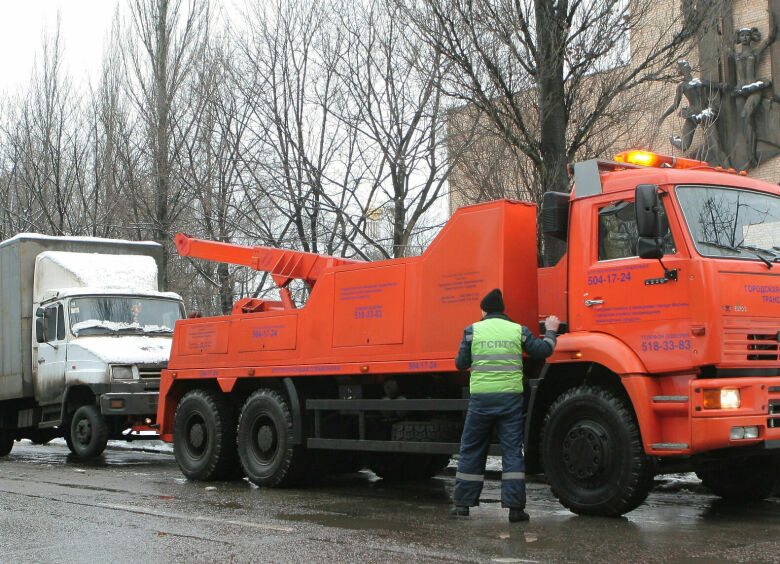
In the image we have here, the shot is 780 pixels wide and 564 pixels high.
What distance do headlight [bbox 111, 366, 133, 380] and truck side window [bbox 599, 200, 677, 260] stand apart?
8469 mm

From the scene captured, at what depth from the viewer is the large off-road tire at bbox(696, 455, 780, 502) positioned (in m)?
8.39

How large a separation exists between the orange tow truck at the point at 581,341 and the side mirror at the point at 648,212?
0.01m

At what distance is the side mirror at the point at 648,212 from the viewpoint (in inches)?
280

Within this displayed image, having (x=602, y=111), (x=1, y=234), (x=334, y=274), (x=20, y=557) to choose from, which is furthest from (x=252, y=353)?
(x=1, y=234)

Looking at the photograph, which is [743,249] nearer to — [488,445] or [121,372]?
[488,445]

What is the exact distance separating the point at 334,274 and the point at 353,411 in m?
1.44

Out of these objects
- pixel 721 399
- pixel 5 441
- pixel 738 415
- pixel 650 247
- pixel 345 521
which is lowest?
pixel 5 441

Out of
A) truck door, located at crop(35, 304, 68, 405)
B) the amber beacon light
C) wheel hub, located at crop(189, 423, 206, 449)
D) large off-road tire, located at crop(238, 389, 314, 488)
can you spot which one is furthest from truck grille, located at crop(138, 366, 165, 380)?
the amber beacon light

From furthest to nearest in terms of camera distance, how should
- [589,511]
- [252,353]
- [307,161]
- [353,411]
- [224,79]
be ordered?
[224,79] → [307,161] → [252,353] → [353,411] → [589,511]

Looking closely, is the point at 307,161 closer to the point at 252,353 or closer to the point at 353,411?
the point at 252,353

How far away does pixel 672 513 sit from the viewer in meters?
8.06

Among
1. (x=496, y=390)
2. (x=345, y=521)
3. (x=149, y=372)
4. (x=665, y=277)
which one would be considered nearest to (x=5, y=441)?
(x=149, y=372)

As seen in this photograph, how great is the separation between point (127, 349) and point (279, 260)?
4498 mm

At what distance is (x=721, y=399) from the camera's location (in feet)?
22.6
